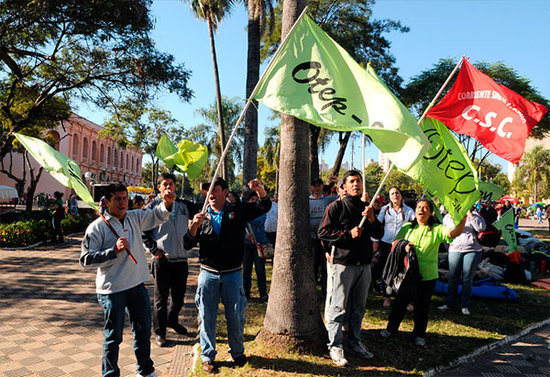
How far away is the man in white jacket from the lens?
341cm

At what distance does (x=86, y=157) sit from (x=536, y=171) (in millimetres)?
62789

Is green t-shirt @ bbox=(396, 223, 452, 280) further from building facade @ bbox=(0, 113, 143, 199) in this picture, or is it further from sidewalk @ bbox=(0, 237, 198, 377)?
building facade @ bbox=(0, 113, 143, 199)

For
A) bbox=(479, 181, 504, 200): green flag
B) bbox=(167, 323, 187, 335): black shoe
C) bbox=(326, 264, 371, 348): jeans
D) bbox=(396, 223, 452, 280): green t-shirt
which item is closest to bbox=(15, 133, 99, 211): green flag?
bbox=(167, 323, 187, 335): black shoe

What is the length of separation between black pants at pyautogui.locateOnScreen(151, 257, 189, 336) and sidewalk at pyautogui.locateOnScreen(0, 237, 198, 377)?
300 millimetres

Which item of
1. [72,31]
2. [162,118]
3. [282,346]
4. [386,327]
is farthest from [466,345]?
[162,118]

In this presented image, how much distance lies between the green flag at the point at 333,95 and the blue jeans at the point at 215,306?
5.80 ft

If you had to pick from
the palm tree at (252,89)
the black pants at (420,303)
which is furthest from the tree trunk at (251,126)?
the black pants at (420,303)

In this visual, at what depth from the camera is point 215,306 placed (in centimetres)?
395

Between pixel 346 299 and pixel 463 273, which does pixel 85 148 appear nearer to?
pixel 463 273

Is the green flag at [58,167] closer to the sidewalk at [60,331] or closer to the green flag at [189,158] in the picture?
the green flag at [189,158]

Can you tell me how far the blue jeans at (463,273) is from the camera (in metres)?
6.14

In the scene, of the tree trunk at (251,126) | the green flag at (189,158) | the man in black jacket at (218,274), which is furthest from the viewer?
the tree trunk at (251,126)

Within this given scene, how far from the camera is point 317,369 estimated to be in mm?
3877

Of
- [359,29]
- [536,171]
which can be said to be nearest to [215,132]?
[359,29]
